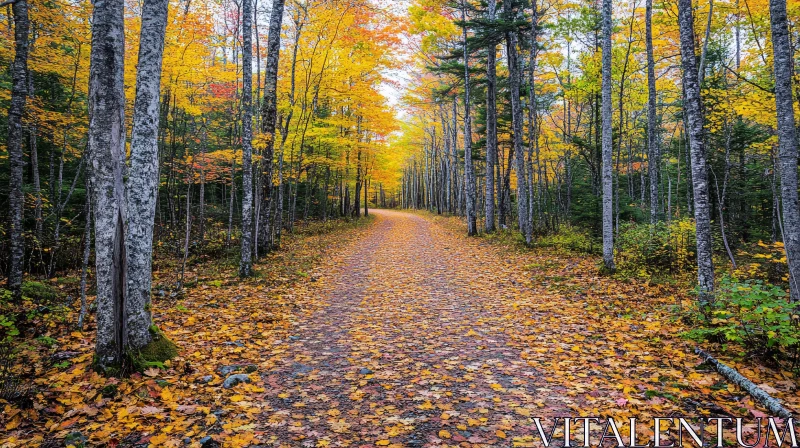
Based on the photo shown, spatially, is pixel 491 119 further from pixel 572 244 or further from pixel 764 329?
pixel 764 329

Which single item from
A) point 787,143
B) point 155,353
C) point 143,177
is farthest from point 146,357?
point 787,143

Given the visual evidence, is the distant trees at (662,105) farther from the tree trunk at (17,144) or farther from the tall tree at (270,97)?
the tree trunk at (17,144)

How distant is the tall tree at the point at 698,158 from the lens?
595cm

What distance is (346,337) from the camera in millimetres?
5984

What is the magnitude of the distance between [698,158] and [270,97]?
10.0 m

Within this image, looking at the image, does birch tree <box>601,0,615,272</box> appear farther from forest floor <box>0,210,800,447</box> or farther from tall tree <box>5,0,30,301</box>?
tall tree <box>5,0,30,301</box>

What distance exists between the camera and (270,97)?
35.6 feet

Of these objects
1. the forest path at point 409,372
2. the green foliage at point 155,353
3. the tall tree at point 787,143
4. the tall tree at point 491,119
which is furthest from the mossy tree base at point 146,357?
the tall tree at point 491,119

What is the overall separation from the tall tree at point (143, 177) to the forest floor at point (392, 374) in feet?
2.33

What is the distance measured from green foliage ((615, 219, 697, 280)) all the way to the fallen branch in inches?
187

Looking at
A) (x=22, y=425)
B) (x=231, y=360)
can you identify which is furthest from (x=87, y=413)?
(x=231, y=360)

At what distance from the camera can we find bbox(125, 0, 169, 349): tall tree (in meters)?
4.41

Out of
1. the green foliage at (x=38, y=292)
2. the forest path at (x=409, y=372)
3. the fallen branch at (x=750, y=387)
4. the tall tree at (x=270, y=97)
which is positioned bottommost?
the forest path at (x=409, y=372)

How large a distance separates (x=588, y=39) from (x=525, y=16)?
185 inches
